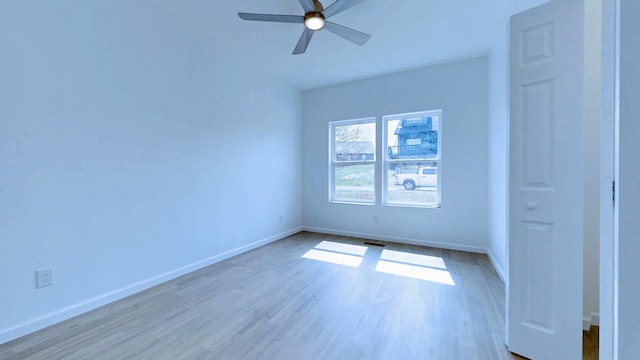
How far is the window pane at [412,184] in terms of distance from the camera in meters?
3.98

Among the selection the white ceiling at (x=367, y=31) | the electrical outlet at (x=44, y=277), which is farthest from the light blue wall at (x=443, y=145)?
the electrical outlet at (x=44, y=277)

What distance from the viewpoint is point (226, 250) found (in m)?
3.43

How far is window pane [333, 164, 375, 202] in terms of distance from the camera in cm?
449

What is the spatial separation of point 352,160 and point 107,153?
3.43 meters

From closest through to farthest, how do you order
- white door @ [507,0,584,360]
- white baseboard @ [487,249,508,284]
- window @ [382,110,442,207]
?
white door @ [507,0,584,360] → white baseboard @ [487,249,508,284] → window @ [382,110,442,207]

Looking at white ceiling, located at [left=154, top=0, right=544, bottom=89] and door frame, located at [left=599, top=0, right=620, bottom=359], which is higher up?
white ceiling, located at [left=154, top=0, right=544, bottom=89]

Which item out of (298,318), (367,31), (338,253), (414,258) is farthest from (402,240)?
(367,31)

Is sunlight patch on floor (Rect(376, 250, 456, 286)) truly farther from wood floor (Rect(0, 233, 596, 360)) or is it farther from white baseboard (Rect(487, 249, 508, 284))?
white baseboard (Rect(487, 249, 508, 284))

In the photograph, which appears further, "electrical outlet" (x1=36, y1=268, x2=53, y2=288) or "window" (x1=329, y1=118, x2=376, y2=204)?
"window" (x1=329, y1=118, x2=376, y2=204)

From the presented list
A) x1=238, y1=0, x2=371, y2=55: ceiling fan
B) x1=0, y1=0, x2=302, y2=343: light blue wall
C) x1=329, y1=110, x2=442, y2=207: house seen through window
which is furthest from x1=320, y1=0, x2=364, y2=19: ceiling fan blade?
x1=329, y1=110, x2=442, y2=207: house seen through window

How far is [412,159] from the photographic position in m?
4.12

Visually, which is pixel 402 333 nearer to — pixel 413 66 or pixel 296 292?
pixel 296 292

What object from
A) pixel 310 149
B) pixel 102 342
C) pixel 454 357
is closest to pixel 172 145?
pixel 102 342

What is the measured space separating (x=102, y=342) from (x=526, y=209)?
2.92 meters
